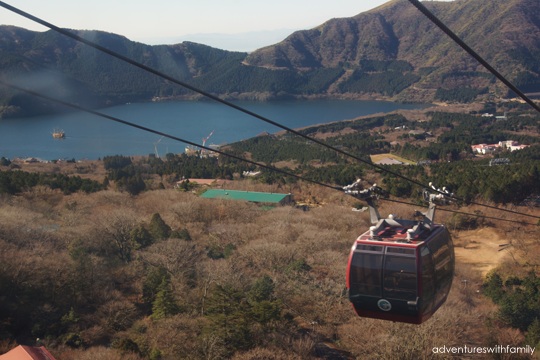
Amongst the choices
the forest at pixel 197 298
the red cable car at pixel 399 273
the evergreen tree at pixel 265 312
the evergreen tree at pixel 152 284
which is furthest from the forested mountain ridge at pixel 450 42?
the red cable car at pixel 399 273

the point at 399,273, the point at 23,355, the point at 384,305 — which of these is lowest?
the point at 23,355

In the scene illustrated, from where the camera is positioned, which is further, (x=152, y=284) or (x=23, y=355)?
(x=152, y=284)

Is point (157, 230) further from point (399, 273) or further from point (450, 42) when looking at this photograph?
point (450, 42)

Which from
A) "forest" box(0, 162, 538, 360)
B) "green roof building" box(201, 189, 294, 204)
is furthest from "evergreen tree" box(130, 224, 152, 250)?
"green roof building" box(201, 189, 294, 204)

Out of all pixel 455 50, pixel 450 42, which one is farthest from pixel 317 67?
pixel 455 50

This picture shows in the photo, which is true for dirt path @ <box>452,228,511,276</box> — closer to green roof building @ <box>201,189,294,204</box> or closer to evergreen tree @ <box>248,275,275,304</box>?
evergreen tree @ <box>248,275,275,304</box>

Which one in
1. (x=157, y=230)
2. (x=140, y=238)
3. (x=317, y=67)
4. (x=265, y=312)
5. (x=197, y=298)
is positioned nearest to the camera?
(x=265, y=312)
